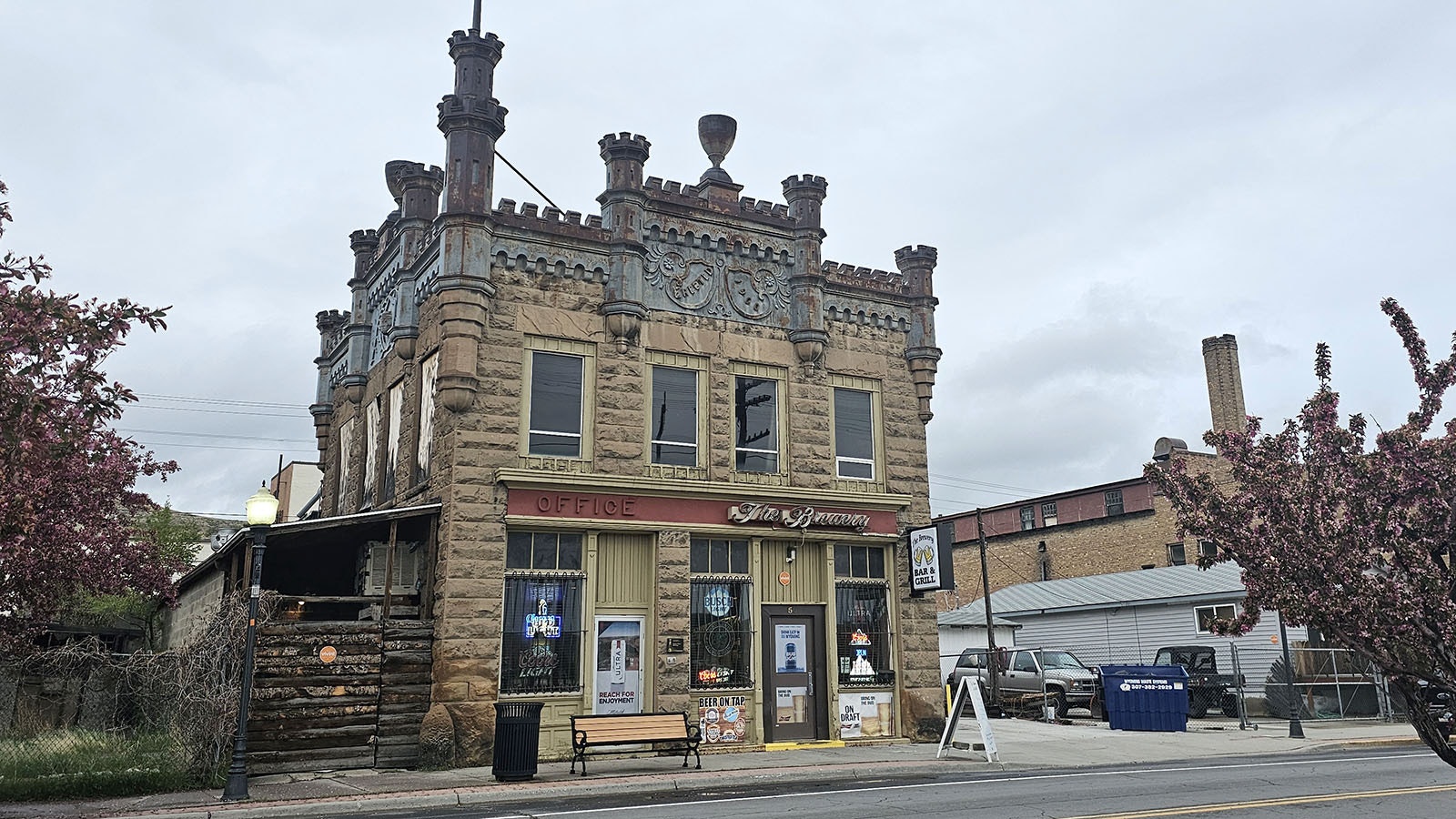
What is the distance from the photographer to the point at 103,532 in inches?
816

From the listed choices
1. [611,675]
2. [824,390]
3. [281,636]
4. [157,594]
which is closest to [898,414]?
[824,390]

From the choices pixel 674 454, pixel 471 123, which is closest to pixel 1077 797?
pixel 674 454

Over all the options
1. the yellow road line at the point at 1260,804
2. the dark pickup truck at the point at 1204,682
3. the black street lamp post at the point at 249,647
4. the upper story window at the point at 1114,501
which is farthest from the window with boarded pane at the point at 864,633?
the upper story window at the point at 1114,501

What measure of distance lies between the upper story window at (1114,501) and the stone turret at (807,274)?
1131 inches

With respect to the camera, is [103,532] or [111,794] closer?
[111,794]

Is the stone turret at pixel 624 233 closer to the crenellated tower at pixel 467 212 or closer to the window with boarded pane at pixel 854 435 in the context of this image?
the crenellated tower at pixel 467 212

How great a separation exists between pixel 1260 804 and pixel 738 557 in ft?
32.2

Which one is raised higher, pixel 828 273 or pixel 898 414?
pixel 828 273

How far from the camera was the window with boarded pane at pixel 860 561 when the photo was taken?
21.1 m

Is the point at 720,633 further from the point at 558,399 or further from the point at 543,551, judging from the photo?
the point at 558,399

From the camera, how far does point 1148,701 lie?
25.2m

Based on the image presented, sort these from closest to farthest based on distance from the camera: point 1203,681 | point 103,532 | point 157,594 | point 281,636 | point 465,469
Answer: point 281,636 → point 465,469 → point 103,532 → point 157,594 → point 1203,681

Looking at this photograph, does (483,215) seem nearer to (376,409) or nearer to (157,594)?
(376,409)

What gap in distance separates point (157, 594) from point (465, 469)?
12758 millimetres
